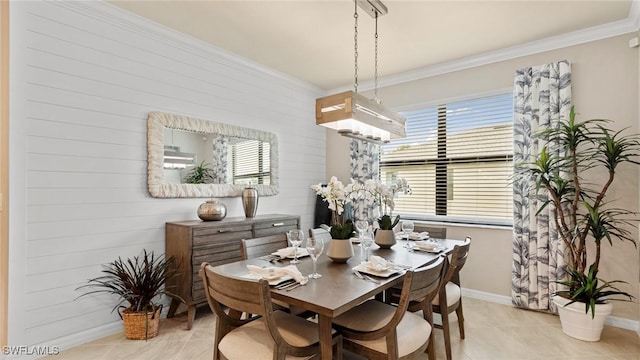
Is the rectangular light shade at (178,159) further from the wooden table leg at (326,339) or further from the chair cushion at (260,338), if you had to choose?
the wooden table leg at (326,339)

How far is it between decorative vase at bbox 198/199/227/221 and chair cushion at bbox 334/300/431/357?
181cm

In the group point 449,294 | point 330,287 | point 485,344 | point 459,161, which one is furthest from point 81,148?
point 459,161

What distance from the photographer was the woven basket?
275 centimetres

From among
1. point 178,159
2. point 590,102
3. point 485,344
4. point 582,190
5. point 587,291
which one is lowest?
point 485,344

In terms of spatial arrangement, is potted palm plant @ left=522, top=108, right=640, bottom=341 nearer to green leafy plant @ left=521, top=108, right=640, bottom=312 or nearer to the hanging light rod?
green leafy plant @ left=521, top=108, right=640, bottom=312

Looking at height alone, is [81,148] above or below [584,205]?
above

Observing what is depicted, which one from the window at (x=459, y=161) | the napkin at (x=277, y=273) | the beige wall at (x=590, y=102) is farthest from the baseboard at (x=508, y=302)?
the napkin at (x=277, y=273)

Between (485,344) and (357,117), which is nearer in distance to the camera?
(357,117)

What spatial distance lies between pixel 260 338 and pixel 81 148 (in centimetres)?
218

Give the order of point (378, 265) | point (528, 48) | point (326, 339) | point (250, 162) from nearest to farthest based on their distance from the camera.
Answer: point (326, 339) < point (378, 265) < point (528, 48) < point (250, 162)

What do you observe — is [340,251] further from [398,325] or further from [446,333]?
[446,333]

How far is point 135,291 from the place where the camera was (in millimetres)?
2766

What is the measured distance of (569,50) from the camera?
3365 millimetres

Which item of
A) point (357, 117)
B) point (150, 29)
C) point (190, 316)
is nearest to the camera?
point (357, 117)
